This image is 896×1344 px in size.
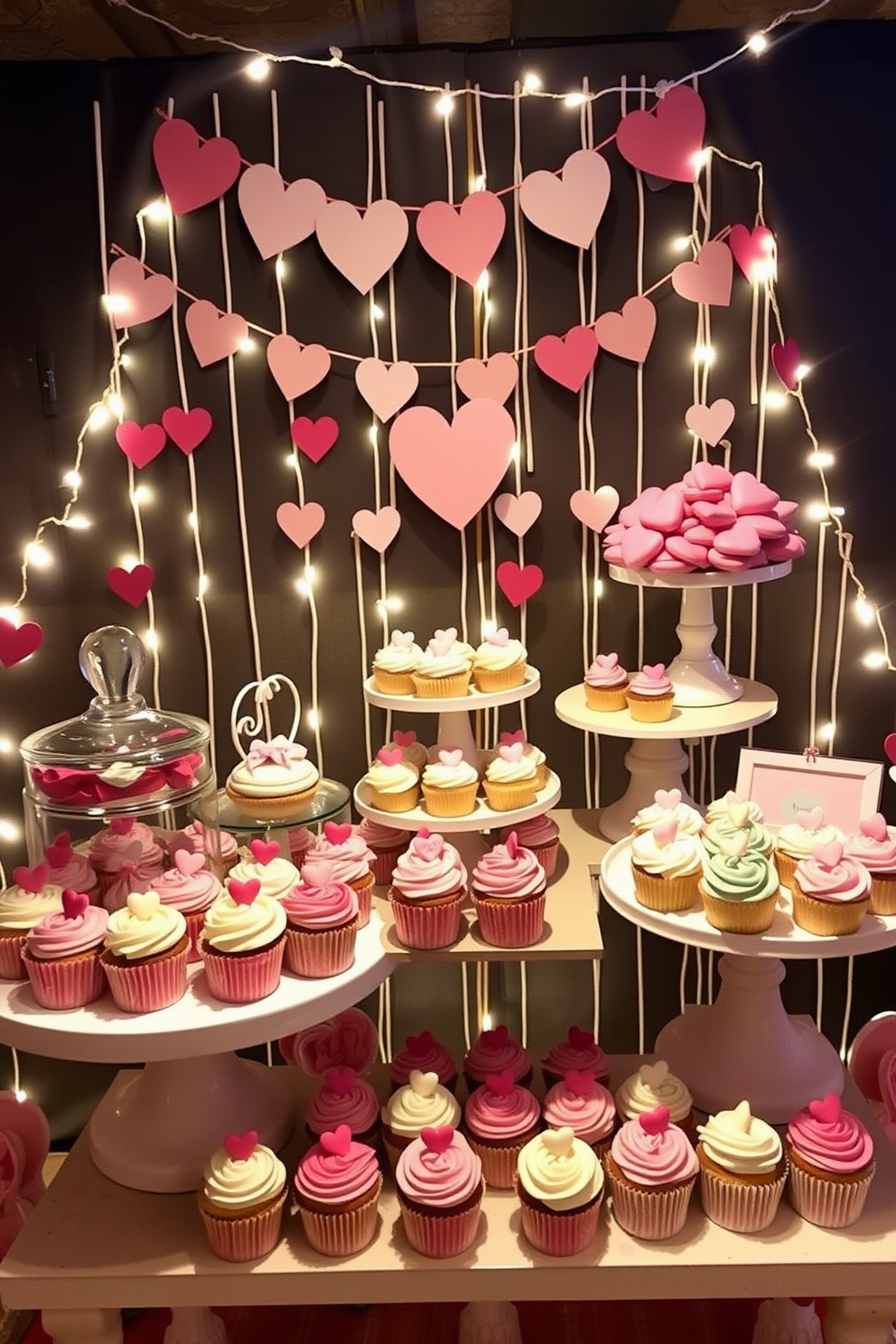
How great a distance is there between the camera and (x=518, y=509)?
Answer: 242cm

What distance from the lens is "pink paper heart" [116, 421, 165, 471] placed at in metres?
2.37

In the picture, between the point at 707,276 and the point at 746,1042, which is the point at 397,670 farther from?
the point at 707,276

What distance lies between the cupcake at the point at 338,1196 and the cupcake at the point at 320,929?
0.87ft

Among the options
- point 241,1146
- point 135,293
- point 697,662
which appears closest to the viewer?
point 241,1146

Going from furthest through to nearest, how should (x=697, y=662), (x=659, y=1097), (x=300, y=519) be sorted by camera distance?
(x=300, y=519)
(x=697, y=662)
(x=659, y=1097)

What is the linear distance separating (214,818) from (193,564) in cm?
74

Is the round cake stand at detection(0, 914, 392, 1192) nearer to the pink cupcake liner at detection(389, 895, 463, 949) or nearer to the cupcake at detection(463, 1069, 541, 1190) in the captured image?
the pink cupcake liner at detection(389, 895, 463, 949)

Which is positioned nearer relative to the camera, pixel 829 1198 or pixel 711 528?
pixel 829 1198

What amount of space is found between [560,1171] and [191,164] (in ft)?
6.66

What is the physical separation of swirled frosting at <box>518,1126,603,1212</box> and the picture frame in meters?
0.67

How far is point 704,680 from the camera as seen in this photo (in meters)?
2.20

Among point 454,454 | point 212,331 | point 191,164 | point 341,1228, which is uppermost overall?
point 191,164

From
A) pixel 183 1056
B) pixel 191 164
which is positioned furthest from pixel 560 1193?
pixel 191 164

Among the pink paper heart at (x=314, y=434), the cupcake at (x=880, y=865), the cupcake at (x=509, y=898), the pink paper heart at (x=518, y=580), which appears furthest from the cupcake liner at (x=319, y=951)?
the pink paper heart at (x=314, y=434)
